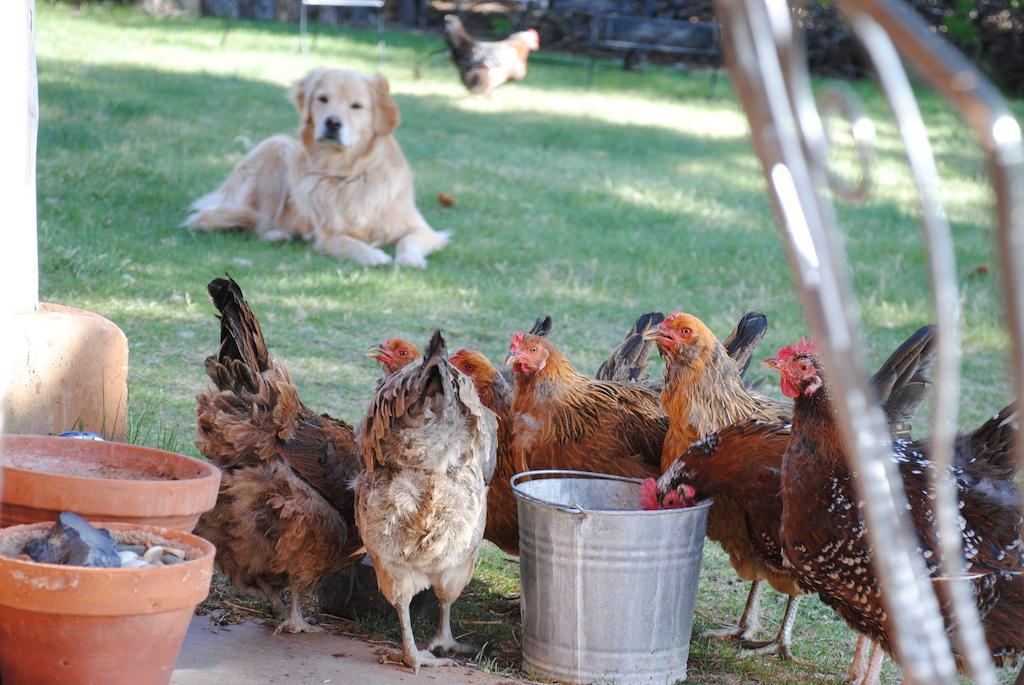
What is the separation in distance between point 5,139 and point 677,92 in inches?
578

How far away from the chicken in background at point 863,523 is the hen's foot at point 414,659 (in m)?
1.15

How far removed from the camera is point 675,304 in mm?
8055

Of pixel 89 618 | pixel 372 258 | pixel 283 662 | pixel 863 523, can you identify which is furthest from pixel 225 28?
pixel 89 618

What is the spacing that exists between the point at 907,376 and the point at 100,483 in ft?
8.94

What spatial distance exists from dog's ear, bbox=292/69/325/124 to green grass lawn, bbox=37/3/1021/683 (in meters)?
1.08

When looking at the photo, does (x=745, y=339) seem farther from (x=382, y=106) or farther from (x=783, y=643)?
(x=382, y=106)

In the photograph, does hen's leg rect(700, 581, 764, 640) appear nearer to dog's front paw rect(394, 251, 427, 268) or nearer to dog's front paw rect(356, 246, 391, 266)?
dog's front paw rect(394, 251, 427, 268)

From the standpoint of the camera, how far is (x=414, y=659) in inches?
138

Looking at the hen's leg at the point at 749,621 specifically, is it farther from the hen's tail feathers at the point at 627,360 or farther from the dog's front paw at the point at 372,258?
the dog's front paw at the point at 372,258

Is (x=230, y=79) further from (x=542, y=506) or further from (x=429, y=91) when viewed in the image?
(x=542, y=506)

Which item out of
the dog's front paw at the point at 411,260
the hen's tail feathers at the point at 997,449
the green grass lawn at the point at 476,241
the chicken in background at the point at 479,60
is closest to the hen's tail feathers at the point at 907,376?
the hen's tail feathers at the point at 997,449

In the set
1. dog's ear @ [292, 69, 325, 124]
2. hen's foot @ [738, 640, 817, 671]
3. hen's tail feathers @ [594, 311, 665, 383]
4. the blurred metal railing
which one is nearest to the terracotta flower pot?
the blurred metal railing

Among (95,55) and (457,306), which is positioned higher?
(95,55)

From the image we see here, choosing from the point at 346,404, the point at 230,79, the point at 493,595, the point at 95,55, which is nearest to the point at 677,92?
the point at 230,79
